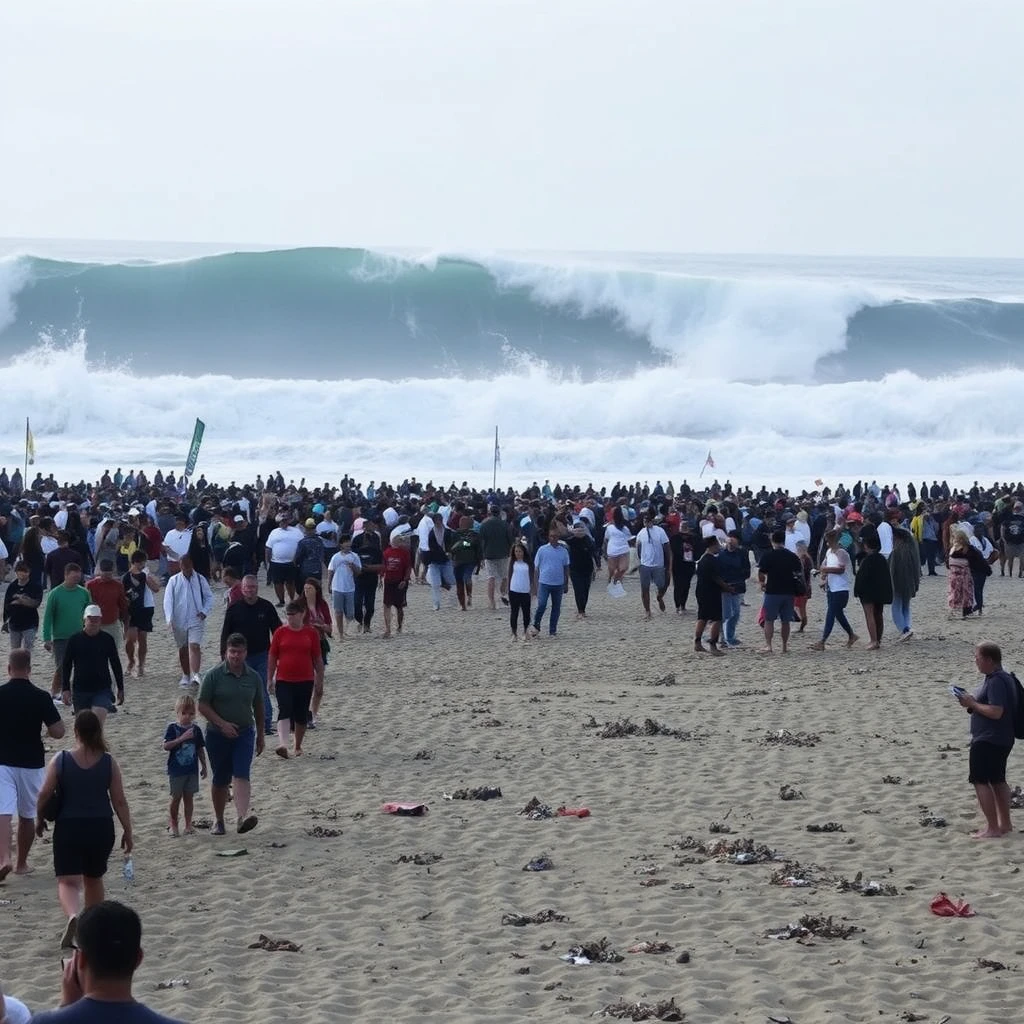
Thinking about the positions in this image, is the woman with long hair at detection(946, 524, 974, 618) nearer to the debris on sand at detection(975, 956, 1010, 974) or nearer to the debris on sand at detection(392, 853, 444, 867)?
the debris on sand at detection(392, 853, 444, 867)

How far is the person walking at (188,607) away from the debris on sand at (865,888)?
22.9 ft

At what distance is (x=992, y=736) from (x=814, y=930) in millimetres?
1973

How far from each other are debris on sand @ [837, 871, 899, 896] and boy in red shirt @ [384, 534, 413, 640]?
10.2 metres

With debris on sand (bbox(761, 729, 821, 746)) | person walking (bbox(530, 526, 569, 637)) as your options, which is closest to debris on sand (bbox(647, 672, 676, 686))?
debris on sand (bbox(761, 729, 821, 746))

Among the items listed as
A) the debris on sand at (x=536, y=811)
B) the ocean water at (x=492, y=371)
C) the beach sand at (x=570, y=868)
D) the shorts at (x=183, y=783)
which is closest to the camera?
the beach sand at (x=570, y=868)

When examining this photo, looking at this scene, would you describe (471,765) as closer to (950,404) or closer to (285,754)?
(285,754)

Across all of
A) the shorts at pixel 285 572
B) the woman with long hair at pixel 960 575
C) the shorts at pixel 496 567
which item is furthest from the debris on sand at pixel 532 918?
the shorts at pixel 496 567

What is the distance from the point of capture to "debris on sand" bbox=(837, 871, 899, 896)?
7.39 m

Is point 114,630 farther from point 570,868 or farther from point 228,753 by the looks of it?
point 570,868

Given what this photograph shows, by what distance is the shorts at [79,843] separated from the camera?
662cm

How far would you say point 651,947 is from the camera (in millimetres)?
6645

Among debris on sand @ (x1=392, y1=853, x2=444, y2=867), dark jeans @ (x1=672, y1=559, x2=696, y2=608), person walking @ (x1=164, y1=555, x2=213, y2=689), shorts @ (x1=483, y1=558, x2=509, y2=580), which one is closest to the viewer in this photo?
debris on sand @ (x1=392, y1=853, x2=444, y2=867)

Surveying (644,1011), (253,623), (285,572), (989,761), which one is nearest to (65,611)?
(253,623)

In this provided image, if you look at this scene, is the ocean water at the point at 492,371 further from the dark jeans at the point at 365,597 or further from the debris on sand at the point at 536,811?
the debris on sand at the point at 536,811
